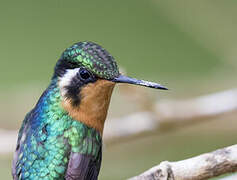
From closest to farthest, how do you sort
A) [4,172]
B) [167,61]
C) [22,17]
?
[4,172], [167,61], [22,17]

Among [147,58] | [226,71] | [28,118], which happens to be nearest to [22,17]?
[147,58]

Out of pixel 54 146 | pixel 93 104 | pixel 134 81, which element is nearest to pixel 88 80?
pixel 93 104

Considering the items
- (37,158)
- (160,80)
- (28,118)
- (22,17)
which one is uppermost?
(22,17)

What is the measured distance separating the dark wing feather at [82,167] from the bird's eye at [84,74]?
47cm

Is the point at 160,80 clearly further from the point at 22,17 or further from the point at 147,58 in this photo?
the point at 22,17

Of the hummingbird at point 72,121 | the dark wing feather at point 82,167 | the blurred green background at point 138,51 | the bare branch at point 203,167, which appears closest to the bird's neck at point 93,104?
the hummingbird at point 72,121

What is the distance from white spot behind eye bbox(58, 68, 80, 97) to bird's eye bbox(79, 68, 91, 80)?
4 cm

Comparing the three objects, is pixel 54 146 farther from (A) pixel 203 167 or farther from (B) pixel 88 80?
(A) pixel 203 167

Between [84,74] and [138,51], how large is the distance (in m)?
4.07

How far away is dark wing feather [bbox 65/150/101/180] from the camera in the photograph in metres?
3.06

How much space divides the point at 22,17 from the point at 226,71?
332cm

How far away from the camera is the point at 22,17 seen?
7.66m

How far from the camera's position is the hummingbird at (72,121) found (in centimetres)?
306

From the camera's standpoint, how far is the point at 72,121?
324 centimetres
